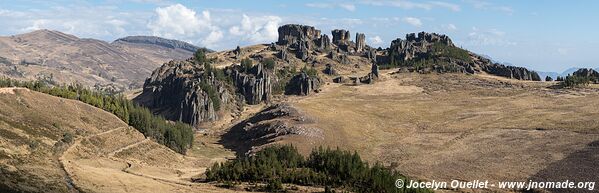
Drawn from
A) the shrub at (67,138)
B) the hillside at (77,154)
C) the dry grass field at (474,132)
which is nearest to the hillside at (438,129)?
the dry grass field at (474,132)

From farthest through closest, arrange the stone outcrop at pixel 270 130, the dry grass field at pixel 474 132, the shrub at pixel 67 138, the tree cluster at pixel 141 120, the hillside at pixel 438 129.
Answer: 1. the stone outcrop at pixel 270 130
2. the tree cluster at pixel 141 120
3. the hillside at pixel 438 129
4. the dry grass field at pixel 474 132
5. the shrub at pixel 67 138

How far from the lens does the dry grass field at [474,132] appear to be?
106 metres

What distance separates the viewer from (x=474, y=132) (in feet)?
458

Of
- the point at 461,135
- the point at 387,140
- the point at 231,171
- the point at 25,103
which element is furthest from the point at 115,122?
the point at 461,135

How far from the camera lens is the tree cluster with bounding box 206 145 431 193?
8931 centimetres

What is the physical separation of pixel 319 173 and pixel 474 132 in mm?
62123

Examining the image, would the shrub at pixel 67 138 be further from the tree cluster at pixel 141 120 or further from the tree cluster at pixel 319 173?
the tree cluster at pixel 141 120

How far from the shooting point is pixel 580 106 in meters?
158

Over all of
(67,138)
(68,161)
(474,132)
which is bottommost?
(68,161)

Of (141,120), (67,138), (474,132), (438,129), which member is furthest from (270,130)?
(67,138)

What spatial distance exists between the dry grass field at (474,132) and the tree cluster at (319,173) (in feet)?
55.4

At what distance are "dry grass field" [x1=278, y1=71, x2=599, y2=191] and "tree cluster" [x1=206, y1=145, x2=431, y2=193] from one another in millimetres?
16894

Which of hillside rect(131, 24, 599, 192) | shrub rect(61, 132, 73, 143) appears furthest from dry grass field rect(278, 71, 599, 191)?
shrub rect(61, 132, 73, 143)

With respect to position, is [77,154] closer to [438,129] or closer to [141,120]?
[141,120]
